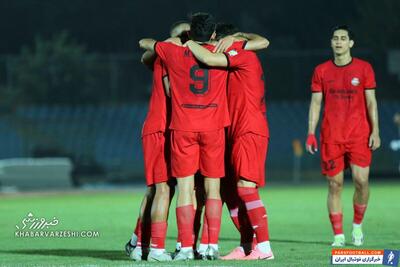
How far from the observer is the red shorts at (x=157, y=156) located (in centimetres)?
1196

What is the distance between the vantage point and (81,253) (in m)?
13.1

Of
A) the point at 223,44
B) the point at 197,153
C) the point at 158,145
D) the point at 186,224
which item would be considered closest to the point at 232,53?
the point at 223,44

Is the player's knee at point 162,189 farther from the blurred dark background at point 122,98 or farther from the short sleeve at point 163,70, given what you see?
the blurred dark background at point 122,98

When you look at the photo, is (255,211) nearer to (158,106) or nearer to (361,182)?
(158,106)

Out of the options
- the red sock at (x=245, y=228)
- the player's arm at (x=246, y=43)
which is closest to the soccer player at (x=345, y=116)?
the red sock at (x=245, y=228)

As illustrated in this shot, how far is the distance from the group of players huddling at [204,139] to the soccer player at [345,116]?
231 centimetres

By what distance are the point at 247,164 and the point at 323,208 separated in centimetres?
1022

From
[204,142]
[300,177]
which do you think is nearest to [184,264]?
[204,142]

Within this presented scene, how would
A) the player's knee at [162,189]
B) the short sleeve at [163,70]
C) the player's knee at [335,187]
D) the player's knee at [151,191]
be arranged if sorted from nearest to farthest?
1. the short sleeve at [163,70]
2. the player's knee at [162,189]
3. the player's knee at [151,191]
4. the player's knee at [335,187]

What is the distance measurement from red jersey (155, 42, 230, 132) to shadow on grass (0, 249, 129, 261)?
1576 mm

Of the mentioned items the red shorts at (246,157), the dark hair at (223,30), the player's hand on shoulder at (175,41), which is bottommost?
the red shorts at (246,157)

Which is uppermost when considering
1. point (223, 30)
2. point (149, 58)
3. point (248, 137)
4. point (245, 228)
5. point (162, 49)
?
point (223, 30)

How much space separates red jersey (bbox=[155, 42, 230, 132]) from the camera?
11.6m

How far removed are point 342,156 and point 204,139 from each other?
11.2 ft
